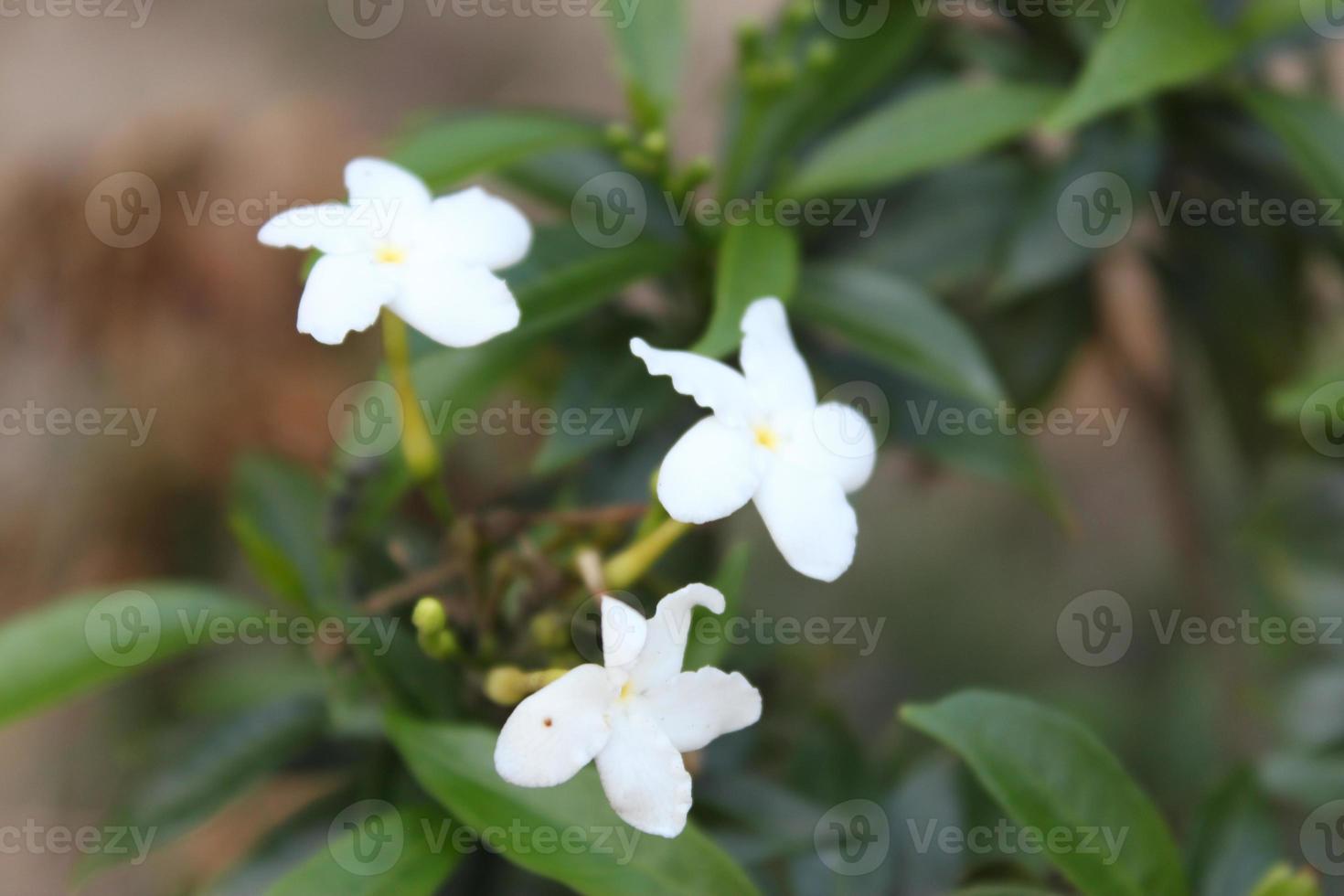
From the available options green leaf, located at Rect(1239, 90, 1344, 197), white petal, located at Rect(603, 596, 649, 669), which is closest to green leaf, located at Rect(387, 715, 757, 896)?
white petal, located at Rect(603, 596, 649, 669)

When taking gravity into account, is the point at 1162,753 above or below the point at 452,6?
below

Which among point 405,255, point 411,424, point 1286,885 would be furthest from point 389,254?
point 1286,885

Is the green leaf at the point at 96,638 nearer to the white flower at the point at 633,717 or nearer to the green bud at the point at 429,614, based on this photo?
the green bud at the point at 429,614

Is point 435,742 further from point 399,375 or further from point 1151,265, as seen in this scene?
point 1151,265

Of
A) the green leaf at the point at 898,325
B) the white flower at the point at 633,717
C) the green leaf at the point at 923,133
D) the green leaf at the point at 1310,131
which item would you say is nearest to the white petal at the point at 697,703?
the white flower at the point at 633,717

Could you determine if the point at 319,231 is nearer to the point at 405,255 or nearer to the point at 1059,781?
the point at 405,255

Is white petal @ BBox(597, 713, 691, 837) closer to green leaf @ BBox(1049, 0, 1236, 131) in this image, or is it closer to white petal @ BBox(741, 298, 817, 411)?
white petal @ BBox(741, 298, 817, 411)

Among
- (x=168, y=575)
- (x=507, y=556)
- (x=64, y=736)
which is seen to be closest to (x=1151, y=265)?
(x=507, y=556)
